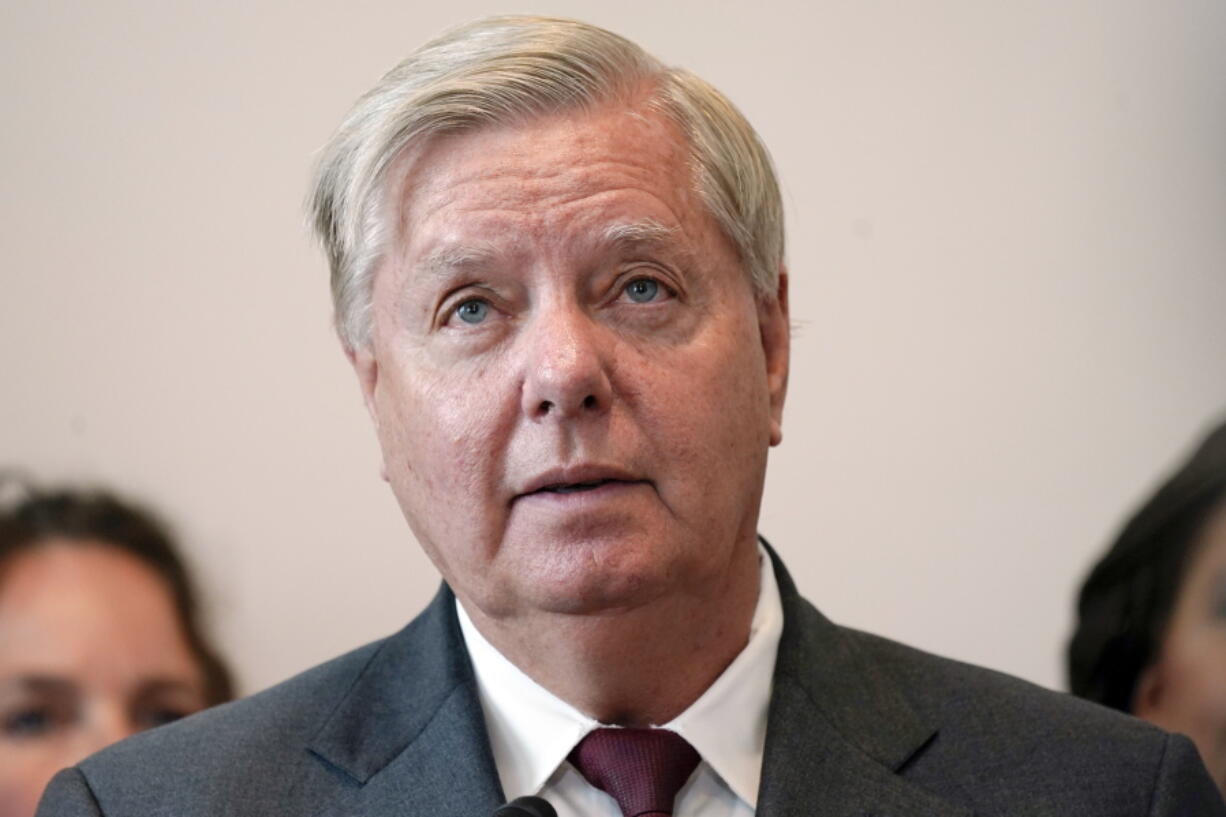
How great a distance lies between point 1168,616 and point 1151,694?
0.14 m

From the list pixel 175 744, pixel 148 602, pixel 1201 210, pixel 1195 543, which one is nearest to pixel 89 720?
pixel 148 602

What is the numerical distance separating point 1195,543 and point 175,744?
5.92 ft

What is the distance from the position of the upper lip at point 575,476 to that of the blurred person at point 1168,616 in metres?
1.38

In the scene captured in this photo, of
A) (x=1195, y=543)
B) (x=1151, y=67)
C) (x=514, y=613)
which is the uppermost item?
(x=1151, y=67)

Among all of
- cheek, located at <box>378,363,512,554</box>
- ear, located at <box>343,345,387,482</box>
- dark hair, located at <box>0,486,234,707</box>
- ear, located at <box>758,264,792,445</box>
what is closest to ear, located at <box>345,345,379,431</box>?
ear, located at <box>343,345,387,482</box>

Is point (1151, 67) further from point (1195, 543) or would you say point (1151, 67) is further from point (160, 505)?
point (160, 505)

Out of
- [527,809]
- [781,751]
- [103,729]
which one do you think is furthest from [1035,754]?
[103,729]

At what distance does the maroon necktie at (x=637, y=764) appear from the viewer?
1725mm

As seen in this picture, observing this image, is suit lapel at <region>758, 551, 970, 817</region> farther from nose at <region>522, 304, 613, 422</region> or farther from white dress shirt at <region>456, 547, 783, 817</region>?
nose at <region>522, 304, 613, 422</region>

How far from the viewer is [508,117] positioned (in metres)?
1.81

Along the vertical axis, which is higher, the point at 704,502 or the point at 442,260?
the point at 442,260

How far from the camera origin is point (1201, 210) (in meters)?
2.81

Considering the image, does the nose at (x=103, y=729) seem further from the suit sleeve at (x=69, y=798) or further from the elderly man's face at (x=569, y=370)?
the elderly man's face at (x=569, y=370)

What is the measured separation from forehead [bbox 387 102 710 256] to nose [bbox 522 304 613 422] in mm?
111
